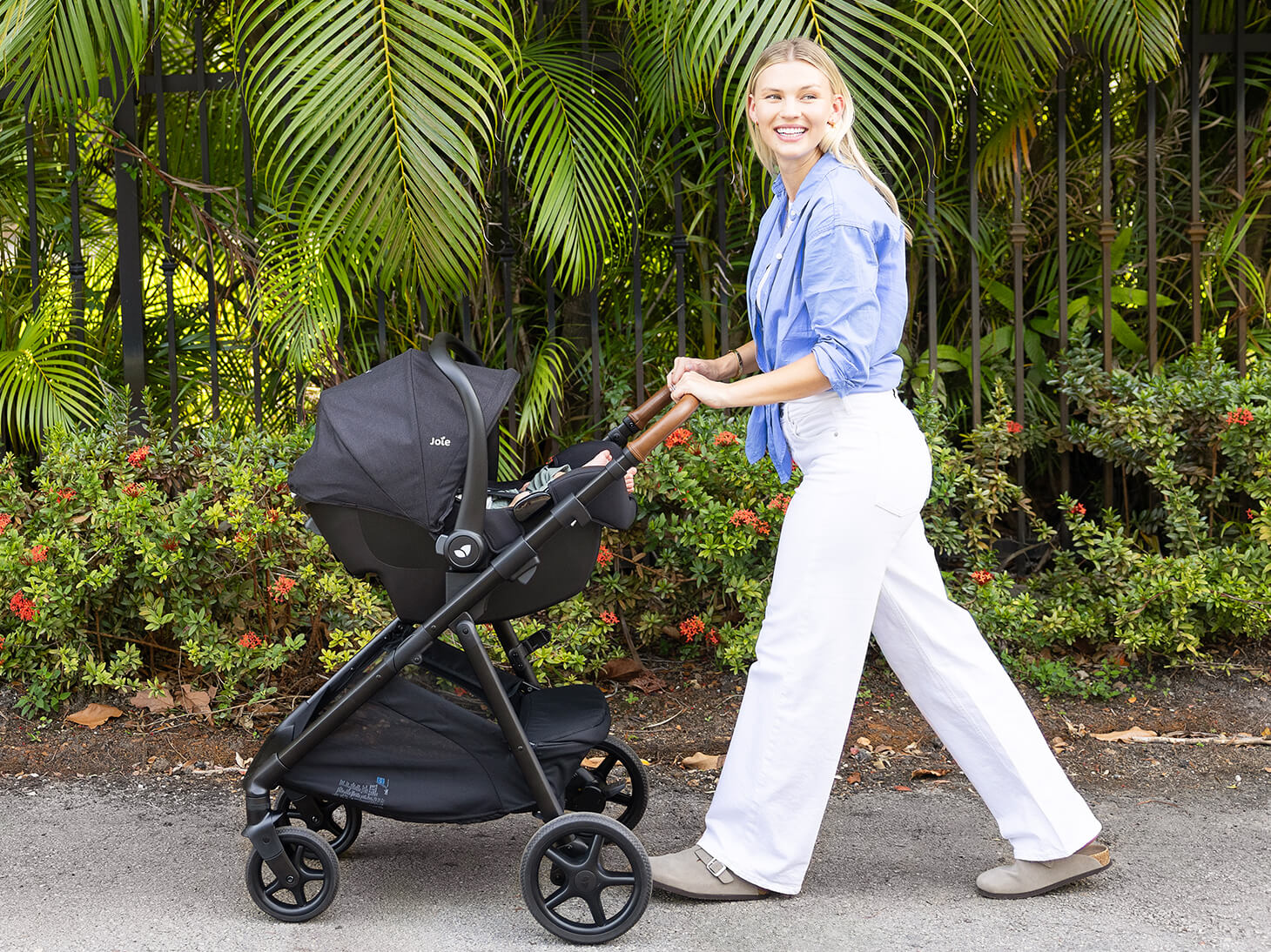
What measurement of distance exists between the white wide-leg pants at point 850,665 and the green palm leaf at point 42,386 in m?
2.60

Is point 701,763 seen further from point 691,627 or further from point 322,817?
point 322,817

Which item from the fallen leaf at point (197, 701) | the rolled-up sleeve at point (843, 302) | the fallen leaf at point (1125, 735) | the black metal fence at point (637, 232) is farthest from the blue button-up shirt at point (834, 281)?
the fallen leaf at point (197, 701)

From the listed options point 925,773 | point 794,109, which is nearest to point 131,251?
point 794,109

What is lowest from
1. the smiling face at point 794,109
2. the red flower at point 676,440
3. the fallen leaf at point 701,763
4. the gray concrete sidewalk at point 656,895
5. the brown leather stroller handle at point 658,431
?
the gray concrete sidewalk at point 656,895

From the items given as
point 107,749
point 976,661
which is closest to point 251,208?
point 107,749

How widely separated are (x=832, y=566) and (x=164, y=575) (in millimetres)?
2022

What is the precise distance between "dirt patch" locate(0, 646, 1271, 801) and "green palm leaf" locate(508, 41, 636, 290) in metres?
1.41

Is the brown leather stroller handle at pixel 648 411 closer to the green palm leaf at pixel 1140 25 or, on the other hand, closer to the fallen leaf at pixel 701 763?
the fallen leaf at pixel 701 763

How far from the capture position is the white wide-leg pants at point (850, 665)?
2518 mm

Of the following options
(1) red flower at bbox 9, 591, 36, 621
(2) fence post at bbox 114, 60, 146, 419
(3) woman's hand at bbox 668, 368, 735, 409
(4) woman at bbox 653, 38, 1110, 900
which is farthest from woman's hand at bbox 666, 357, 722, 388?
(2) fence post at bbox 114, 60, 146, 419

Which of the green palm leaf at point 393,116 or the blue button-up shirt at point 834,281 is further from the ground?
the green palm leaf at point 393,116

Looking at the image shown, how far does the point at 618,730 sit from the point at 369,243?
162cm

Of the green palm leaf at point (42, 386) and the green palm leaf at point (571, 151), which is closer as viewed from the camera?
the green palm leaf at point (571, 151)

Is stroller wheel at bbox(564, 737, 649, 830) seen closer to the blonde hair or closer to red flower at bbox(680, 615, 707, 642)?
red flower at bbox(680, 615, 707, 642)
